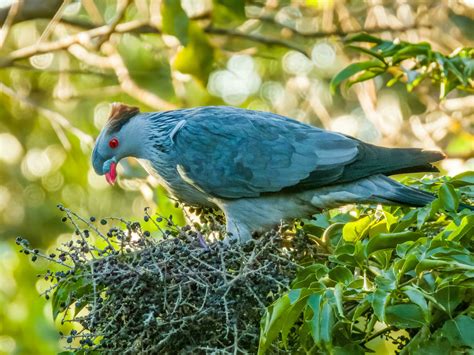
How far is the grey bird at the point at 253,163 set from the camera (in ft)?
12.1

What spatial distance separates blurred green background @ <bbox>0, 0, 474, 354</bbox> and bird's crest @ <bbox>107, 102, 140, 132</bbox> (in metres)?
0.61

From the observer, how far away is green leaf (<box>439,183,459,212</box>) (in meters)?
2.73

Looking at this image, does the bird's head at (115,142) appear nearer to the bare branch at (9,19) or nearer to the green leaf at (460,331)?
the bare branch at (9,19)

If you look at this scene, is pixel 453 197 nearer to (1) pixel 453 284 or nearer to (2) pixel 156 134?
(1) pixel 453 284

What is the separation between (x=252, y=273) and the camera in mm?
2812

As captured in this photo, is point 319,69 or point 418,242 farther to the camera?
point 319,69

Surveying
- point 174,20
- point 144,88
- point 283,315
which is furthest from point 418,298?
point 144,88

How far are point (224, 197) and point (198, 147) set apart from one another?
0.89 ft

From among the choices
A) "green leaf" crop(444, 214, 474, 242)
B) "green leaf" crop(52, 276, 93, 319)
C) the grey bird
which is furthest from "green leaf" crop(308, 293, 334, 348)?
the grey bird

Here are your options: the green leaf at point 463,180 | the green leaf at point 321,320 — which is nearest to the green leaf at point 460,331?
the green leaf at point 321,320

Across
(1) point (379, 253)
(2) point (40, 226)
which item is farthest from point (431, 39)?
(1) point (379, 253)

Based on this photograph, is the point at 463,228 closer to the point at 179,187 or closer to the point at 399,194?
the point at 399,194

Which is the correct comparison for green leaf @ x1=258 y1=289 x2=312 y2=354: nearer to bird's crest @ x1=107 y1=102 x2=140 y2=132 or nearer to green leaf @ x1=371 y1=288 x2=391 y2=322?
green leaf @ x1=371 y1=288 x2=391 y2=322

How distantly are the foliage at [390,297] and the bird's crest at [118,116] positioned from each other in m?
1.80
